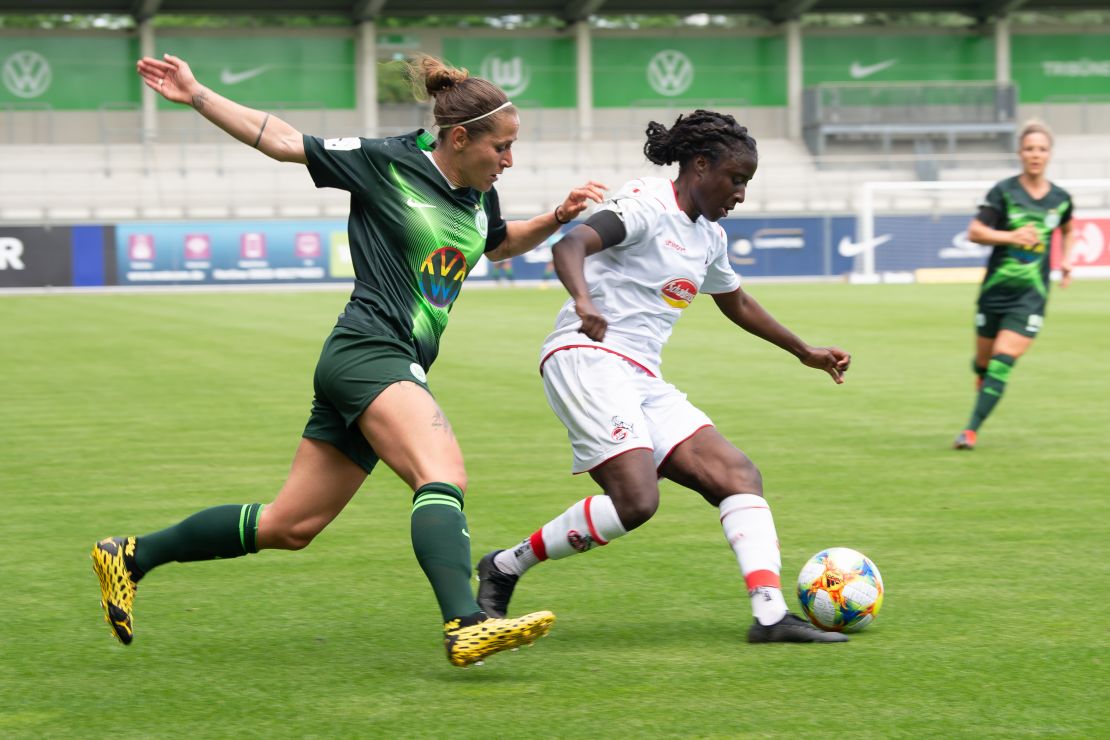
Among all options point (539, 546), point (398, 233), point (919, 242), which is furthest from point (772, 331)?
point (919, 242)

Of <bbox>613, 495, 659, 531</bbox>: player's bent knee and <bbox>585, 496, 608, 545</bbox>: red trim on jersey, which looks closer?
<bbox>613, 495, 659, 531</bbox>: player's bent knee

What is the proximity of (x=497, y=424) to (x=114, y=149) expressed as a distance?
117ft

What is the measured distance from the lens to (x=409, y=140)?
5105 mm

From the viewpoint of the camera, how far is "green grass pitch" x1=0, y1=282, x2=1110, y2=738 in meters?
4.33

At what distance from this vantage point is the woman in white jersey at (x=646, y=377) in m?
5.18

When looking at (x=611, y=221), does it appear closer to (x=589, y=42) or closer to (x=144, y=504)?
(x=144, y=504)

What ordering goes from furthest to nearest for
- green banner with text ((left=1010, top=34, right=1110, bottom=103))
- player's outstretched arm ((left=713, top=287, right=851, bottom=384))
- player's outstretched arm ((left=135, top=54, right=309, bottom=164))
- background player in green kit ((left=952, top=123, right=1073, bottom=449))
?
green banner with text ((left=1010, top=34, right=1110, bottom=103)), background player in green kit ((left=952, top=123, right=1073, bottom=449)), player's outstretched arm ((left=713, top=287, right=851, bottom=384)), player's outstretched arm ((left=135, top=54, right=309, bottom=164))

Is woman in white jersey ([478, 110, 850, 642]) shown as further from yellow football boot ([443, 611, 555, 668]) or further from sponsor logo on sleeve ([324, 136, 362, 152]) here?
yellow football boot ([443, 611, 555, 668])

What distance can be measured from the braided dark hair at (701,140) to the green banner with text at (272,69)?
43.0m

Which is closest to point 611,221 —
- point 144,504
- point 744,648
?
point 744,648

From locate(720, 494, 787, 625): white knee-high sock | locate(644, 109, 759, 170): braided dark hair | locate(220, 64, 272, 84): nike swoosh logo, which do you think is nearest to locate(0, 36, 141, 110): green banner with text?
locate(220, 64, 272, 84): nike swoosh logo

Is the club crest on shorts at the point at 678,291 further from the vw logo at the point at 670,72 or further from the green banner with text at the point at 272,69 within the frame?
the vw logo at the point at 670,72

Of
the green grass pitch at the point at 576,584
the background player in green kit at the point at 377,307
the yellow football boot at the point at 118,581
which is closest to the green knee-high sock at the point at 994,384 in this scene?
the green grass pitch at the point at 576,584

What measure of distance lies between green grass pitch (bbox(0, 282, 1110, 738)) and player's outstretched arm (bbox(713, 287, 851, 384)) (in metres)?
0.89
